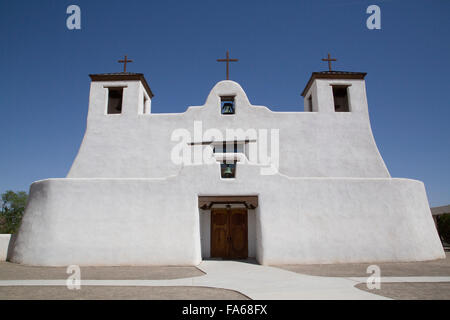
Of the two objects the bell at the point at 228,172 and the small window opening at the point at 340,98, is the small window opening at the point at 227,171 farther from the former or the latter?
the small window opening at the point at 340,98

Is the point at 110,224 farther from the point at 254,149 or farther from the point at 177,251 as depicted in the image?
the point at 254,149

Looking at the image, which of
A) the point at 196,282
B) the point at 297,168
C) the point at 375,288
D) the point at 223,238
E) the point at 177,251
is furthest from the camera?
the point at 297,168

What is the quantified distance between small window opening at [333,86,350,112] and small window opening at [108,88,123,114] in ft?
46.2

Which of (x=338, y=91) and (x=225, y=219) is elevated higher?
(x=338, y=91)

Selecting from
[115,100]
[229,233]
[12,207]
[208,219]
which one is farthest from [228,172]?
[12,207]

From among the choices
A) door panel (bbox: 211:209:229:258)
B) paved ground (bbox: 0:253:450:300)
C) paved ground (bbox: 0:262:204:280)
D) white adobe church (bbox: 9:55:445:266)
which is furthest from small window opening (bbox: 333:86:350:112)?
paved ground (bbox: 0:262:204:280)

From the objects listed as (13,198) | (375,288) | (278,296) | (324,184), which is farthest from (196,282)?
(13,198)

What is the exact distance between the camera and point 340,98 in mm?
18047

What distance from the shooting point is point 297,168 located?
15.8 meters

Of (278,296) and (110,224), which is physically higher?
(110,224)

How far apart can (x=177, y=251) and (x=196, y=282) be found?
3712 millimetres

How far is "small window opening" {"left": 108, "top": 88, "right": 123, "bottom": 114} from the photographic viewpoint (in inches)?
714

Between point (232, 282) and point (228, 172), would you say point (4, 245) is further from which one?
point (232, 282)

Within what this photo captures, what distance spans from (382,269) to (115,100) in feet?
57.2
